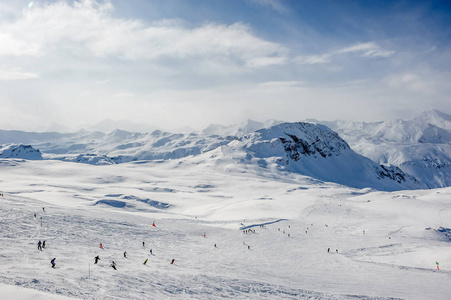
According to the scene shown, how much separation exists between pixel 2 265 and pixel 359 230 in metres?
54.6

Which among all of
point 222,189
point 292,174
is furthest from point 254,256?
point 292,174

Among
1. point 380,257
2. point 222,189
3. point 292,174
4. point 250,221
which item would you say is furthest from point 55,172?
point 380,257

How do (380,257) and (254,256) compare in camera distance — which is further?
(380,257)

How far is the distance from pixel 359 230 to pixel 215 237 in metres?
28.7

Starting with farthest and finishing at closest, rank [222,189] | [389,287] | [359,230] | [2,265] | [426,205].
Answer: [222,189] < [426,205] < [359,230] < [389,287] < [2,265]

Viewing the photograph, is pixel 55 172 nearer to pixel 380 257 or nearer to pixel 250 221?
pixel 250 221

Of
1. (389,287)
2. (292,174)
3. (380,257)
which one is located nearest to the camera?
(389,287)

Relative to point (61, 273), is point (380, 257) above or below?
below

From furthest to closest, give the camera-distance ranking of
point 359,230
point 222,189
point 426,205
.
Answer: point 222,189
point 426,205
point 359,230

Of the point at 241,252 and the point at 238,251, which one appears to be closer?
the point at 241,252

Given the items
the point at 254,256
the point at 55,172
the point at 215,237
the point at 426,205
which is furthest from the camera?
the point at 55,172

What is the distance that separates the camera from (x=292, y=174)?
178 meters

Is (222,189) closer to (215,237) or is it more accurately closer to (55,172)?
(215,237)

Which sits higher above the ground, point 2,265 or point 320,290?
point 2,265
